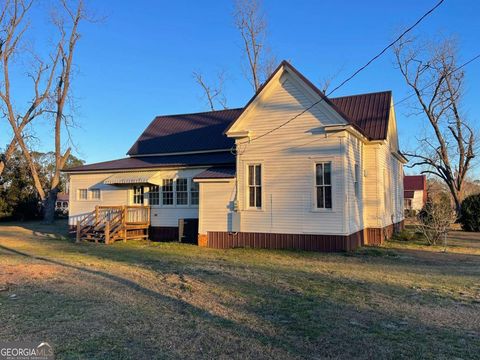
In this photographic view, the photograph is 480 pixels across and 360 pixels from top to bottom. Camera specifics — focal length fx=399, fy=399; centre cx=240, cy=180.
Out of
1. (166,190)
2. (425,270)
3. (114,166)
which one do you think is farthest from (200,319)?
(114,166)

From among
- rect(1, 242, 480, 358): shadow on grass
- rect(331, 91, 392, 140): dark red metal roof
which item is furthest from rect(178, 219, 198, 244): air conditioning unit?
rect(1, 242, 480, 358): shadow on grass

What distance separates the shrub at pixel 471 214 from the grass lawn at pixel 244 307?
15592 millimetres

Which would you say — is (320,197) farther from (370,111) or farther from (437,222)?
(370,111)

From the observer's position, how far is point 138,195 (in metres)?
21.0

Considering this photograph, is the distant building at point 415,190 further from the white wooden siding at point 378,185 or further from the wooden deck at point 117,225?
the wooden deck at point 117,225

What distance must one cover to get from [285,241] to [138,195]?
8.96m

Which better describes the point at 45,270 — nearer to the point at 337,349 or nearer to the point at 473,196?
the point at 337,349

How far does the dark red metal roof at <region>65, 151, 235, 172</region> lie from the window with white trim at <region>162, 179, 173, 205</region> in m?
0.87

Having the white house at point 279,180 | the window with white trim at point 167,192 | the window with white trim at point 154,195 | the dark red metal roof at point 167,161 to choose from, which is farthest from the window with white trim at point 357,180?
the window with white trim at point 154,195

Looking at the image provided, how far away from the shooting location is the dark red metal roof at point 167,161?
19.3 meters

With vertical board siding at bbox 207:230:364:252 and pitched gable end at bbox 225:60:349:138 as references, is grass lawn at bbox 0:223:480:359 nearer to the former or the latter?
vertical board siding at bbox 207:230:364:252

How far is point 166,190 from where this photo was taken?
20250 millimetres

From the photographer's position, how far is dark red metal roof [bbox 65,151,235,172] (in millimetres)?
19344

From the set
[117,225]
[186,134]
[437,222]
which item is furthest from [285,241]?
[186,134]
